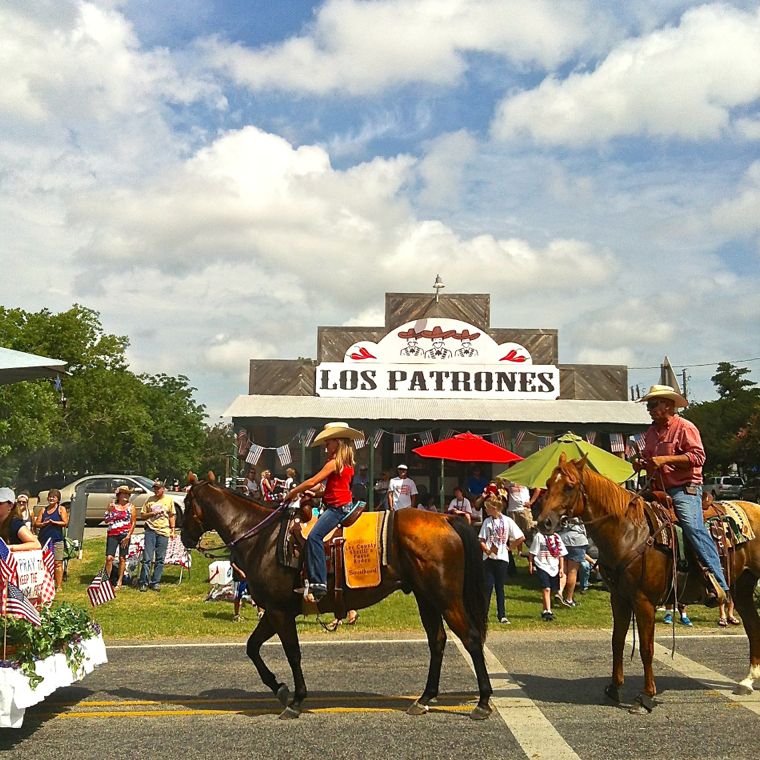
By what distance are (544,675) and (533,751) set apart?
2688 millimetres

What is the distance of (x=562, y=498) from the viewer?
24.0ft

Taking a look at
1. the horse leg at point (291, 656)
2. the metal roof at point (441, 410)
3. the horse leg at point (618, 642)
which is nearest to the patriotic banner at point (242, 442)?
the metal roof at point (441, 410)

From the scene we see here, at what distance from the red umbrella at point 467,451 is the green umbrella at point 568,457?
2.64 meters

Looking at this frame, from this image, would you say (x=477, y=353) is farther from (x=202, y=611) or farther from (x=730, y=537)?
(x=730, y=537)

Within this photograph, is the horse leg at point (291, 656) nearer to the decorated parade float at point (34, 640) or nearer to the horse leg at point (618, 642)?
the decorated parade float at point (34, 640)

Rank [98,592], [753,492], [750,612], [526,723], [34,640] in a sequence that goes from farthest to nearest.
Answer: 1. [753,492]
2. [98,592]
3. [750,612]
4. [526,723]
5. [34,640]

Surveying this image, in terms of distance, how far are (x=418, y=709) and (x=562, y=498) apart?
232 centimetres

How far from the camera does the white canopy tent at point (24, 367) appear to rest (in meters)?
8.41

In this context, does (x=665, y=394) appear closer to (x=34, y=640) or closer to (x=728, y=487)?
(x=34, y=640)

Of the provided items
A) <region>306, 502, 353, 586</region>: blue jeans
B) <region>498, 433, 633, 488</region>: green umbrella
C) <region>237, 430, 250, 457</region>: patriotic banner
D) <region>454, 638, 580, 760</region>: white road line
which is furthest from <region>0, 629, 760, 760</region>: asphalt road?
<region>237, 430, 250, 457</region>: patriotic banner

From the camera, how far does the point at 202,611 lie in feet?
43.7

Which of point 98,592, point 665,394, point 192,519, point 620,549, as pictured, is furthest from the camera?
point 98,592

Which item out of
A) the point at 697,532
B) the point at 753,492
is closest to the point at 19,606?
the point at 697,532

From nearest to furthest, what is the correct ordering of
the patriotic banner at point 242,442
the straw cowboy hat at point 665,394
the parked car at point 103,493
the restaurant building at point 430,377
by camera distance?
the straw cowboy hat at point 665,394
the patriotic banner at point 242,442
the restaurant building at point 430,377
the parked car at point 103,493
